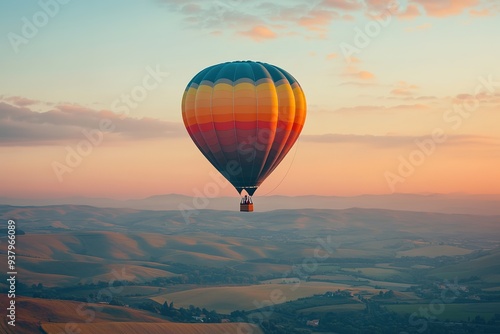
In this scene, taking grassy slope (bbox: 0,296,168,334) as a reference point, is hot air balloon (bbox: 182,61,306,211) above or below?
above

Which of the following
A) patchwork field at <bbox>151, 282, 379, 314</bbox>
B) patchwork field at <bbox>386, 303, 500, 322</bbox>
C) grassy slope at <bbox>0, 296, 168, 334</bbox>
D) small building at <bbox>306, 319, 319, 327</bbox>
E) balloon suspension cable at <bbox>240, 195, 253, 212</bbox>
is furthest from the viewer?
patchwork field at <bbox>151, 282, 379, 314</bbox>

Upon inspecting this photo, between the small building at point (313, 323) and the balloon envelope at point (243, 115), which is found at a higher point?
the balloon envelope at point (243, 115)

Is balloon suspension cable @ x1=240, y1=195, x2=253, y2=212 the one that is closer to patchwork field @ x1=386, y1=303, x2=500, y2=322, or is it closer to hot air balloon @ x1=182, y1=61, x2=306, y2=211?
hot air balloon @ x1=182, y1=61, x2=306, y2=211

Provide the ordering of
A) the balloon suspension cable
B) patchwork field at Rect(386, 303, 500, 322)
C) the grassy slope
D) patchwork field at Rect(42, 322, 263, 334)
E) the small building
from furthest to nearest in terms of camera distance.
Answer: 1. patchwork field at Rect(386, 303, 500, 322)
2. the small building
3. patchwork field at Rect(42, 322, 263, 334)
4. the grassy slope
5. the balloon suspension cable

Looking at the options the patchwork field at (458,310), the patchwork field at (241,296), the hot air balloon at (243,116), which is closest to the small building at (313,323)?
the patchwork field at (458,310)

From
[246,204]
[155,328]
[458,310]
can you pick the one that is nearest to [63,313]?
[155,328]

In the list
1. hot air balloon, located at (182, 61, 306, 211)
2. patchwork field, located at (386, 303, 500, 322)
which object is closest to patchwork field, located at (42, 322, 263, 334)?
patchwork field, located at (386, 303, 500, 322)

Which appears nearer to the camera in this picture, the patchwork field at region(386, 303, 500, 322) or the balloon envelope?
the balloon envelope

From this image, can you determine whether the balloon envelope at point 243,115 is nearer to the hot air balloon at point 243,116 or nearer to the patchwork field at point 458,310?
the hot air balloon at point 243,116

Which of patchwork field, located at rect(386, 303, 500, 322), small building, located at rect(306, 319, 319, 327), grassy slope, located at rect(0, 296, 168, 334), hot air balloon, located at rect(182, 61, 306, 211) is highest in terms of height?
hot air balloon, located at rect(182, 61, 306, 211)

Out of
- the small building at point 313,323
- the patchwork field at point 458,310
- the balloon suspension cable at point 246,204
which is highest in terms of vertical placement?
Answer: the balloon suspension cable at point 246,204
